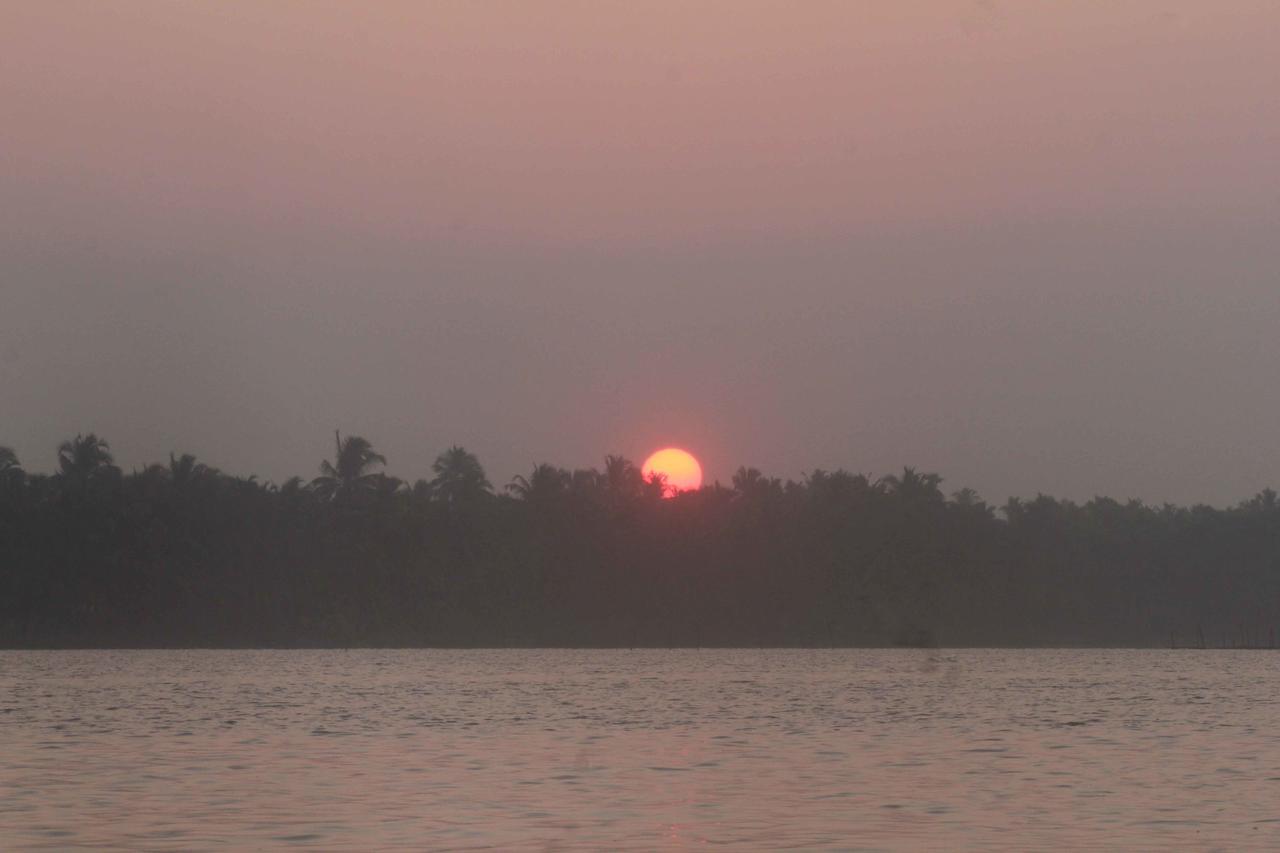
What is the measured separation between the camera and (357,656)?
143 metres

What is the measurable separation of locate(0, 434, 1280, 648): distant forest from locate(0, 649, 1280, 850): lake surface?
5851 centimetres

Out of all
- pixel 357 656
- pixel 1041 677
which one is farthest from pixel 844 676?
pixel 357 656

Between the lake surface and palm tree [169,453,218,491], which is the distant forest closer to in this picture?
palm tree [169,453,218,491]

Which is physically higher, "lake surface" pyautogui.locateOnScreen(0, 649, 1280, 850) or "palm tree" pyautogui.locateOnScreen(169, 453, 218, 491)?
"palm tree" pyautogui.locateOnScreen(169, 453, 218, 491)

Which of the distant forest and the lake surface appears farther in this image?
the distant forest

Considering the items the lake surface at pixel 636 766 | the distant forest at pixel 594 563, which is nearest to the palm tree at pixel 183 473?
the distant forest at pixel 594 563

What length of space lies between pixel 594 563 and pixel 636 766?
124420 mm

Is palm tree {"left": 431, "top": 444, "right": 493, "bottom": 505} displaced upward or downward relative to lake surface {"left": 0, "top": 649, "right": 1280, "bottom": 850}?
upward

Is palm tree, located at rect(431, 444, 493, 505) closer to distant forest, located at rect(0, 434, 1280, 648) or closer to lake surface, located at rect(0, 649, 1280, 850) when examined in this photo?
distant forest, located at rect(0, 434, 1280, 648)

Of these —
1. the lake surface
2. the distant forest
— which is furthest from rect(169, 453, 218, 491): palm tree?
the lake surface

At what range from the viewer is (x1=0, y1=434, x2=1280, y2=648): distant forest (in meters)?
145

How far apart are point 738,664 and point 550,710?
62.2m

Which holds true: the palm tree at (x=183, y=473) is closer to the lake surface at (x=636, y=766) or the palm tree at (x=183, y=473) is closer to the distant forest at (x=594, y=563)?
the distant forest at (x=594, y=563)

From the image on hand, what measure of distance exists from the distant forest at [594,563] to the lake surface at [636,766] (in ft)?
192
